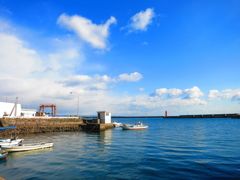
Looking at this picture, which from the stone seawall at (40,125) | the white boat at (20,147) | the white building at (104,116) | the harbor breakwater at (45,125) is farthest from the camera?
the white building at (104,116)

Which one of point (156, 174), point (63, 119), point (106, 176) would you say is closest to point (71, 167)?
point (106, 176)

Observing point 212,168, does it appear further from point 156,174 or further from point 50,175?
point 50,175

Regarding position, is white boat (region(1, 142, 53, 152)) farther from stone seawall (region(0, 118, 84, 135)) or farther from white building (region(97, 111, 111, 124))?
white building (region(97, 111, 111, 124))

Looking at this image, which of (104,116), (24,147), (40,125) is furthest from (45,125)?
(24,147)

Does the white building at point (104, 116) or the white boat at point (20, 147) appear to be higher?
the white building at point (104, 116)

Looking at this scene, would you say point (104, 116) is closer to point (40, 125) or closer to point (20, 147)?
point (40, 125)

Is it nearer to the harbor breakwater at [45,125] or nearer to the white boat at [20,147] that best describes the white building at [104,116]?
the harbor breakwater at [45,125]

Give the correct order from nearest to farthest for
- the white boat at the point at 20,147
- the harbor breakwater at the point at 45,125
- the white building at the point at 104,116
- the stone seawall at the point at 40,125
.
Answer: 1. the white boat at the point at 20,147
2. the stone seawall at the point at 40,125
3. the harbor breakwater at the point at 45,125
4. the white building at the point at 104,116

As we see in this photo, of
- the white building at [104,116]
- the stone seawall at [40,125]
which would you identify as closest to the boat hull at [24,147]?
the stone seawall at [40,125]

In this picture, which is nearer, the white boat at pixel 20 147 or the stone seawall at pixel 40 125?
the white boat at pixel 20 147

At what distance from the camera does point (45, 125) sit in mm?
60719

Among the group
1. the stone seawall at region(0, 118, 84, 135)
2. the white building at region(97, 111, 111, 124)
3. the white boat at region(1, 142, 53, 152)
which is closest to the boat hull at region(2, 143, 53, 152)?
the white boat at region(1, 142, 53, 152)

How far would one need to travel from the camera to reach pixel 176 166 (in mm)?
19812

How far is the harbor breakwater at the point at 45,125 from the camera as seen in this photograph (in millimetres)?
52125
